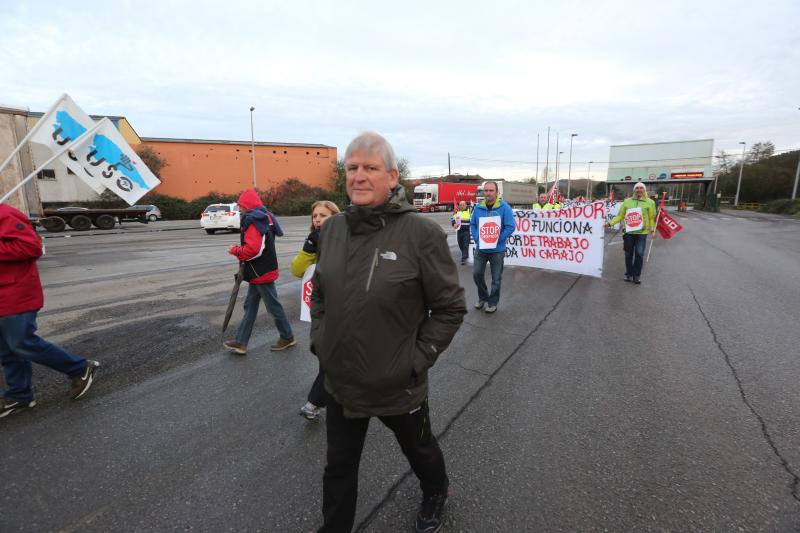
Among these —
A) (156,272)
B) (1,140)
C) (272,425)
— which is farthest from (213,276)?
(1,140)

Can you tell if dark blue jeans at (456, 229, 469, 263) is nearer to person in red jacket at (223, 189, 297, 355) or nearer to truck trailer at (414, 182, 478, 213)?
person in red jacket at (223, 189, 297, 355)

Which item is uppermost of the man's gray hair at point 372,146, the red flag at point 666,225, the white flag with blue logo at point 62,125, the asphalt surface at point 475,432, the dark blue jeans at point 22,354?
the white flag with blue logo at point 62,125

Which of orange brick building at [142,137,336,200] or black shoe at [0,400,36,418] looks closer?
black shoe at [0,400,36,418]

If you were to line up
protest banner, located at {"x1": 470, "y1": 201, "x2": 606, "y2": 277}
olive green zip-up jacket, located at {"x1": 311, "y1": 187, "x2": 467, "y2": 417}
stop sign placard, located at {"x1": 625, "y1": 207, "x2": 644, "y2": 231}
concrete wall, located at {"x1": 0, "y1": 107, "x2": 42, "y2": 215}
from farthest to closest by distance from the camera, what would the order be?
concrete wall, located at {"x1": 0, "y1": 107, "x2": 42, "y2": 215} → protest banner, located at {"x1": 470, "y1": 201, "x2": 606, "y2": 277} → stop sign placard, located at {"x1": 625, "y1": 207, "x2": 644, "y2": 231} → olive green zip-up jacket, located at {"x1": 311, "y1": 187, "x2": 467, "y2": 417}

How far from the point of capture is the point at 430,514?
2059 mm

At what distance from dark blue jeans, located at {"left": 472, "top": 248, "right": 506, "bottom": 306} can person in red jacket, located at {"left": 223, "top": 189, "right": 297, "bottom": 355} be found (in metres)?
3.08

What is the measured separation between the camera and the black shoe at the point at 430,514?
205cm

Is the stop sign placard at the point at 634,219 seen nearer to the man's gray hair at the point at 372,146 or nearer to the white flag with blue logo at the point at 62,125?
the man's gray hair at the point at 372,146

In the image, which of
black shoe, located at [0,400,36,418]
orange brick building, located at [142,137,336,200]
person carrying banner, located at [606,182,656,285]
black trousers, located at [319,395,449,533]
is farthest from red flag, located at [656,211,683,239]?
orange brick building, located at [142,137,336,200]

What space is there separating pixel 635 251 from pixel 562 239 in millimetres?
1632

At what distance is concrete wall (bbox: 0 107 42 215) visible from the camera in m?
20.3

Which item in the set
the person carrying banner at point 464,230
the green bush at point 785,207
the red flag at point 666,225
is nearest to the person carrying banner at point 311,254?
the person carrying banner at point 464,230

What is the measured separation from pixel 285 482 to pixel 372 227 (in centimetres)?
174

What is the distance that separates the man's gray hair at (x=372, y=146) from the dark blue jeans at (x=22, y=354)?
3.09 metres
